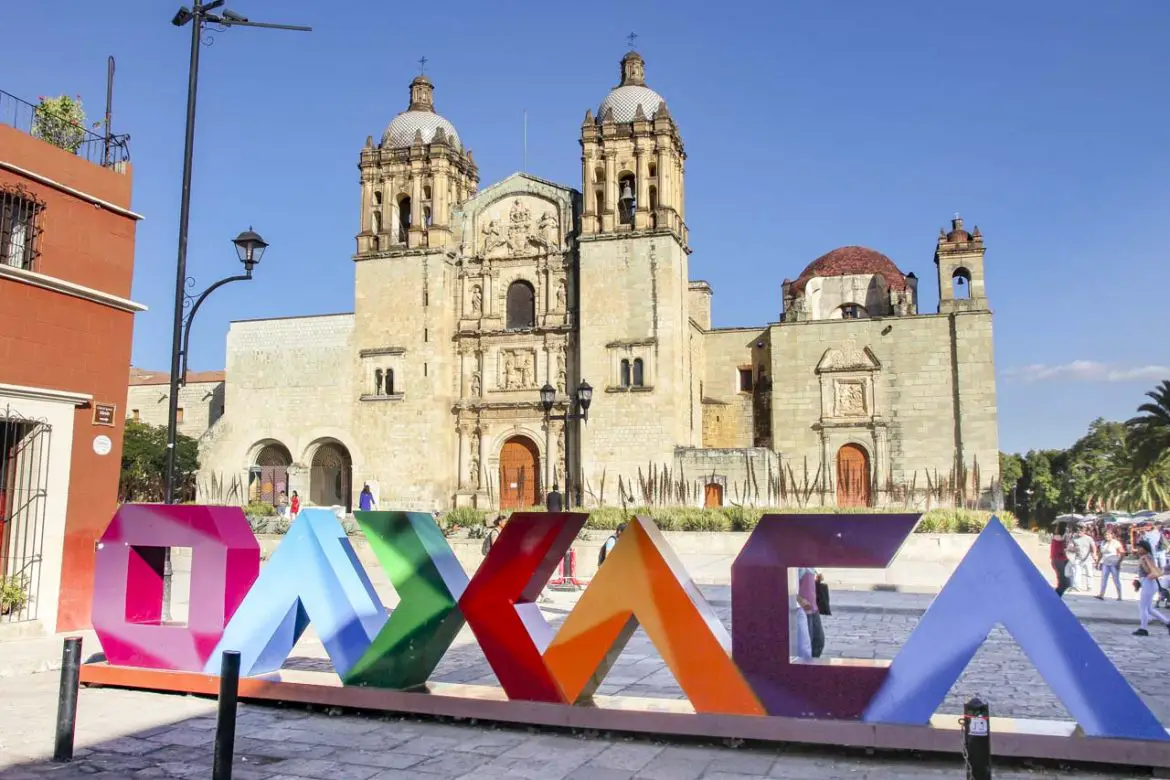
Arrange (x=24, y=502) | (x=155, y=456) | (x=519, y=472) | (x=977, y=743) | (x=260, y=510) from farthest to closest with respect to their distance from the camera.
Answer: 1. (x=155, y=456)
2. (x=519, y=472)
3. (x=260, y=510)
4. (x=24, y=502)
5. (x=977, y=743)

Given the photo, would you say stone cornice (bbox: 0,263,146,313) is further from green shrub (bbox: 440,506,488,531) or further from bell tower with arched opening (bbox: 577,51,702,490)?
bell tower with arched opening (bbox: 577,51,702,490)

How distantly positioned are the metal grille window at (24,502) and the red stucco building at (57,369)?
1 centimetres

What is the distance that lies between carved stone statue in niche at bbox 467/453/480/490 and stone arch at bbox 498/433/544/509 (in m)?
0.73

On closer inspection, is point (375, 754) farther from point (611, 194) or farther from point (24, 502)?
point (611, 194)

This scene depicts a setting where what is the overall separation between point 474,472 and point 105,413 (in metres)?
20.6

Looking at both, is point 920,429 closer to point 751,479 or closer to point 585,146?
point 751,479

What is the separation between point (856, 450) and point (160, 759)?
2705 centimetres

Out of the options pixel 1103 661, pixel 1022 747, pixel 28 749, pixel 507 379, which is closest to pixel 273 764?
pixel 28 749

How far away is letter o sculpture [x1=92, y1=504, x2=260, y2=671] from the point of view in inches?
311

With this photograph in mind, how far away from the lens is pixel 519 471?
31.3m

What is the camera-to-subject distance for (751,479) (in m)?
28.8

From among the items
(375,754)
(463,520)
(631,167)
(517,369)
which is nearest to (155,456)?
(517,369)

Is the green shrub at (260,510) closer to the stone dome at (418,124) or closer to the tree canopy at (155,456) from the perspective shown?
the tree canopy at (155,456)

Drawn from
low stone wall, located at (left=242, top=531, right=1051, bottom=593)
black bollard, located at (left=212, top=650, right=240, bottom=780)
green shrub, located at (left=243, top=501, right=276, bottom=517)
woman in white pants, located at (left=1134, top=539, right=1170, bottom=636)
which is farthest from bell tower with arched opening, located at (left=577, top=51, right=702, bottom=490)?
black bollard, located at (left=212, top=650, right=240, bottom=780)
